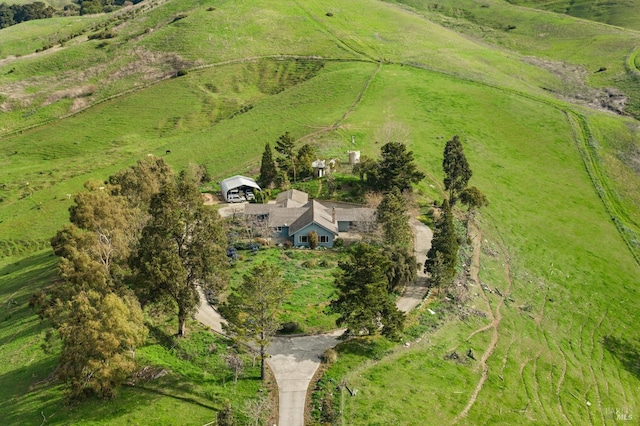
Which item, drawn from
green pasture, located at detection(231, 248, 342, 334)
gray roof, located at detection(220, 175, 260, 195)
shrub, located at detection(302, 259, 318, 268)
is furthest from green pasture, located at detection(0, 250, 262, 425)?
gray roof, located at detection(220, 175, 260, 195)

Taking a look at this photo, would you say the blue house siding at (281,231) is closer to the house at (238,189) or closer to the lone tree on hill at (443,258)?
the house at (238,189)

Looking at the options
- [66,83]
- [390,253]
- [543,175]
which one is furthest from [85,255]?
Result: [66,83]

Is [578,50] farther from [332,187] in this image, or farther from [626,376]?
[626,376]

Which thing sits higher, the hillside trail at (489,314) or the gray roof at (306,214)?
the gray roof at (306,214)

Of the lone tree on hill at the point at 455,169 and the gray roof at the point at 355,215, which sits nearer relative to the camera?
the gray roof at the point at 355,215

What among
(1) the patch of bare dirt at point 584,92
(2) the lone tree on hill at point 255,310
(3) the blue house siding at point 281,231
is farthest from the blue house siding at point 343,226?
(1) the patch of bare dirt at point 584,92

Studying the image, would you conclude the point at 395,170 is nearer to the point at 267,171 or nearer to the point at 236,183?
the point at 267,171
